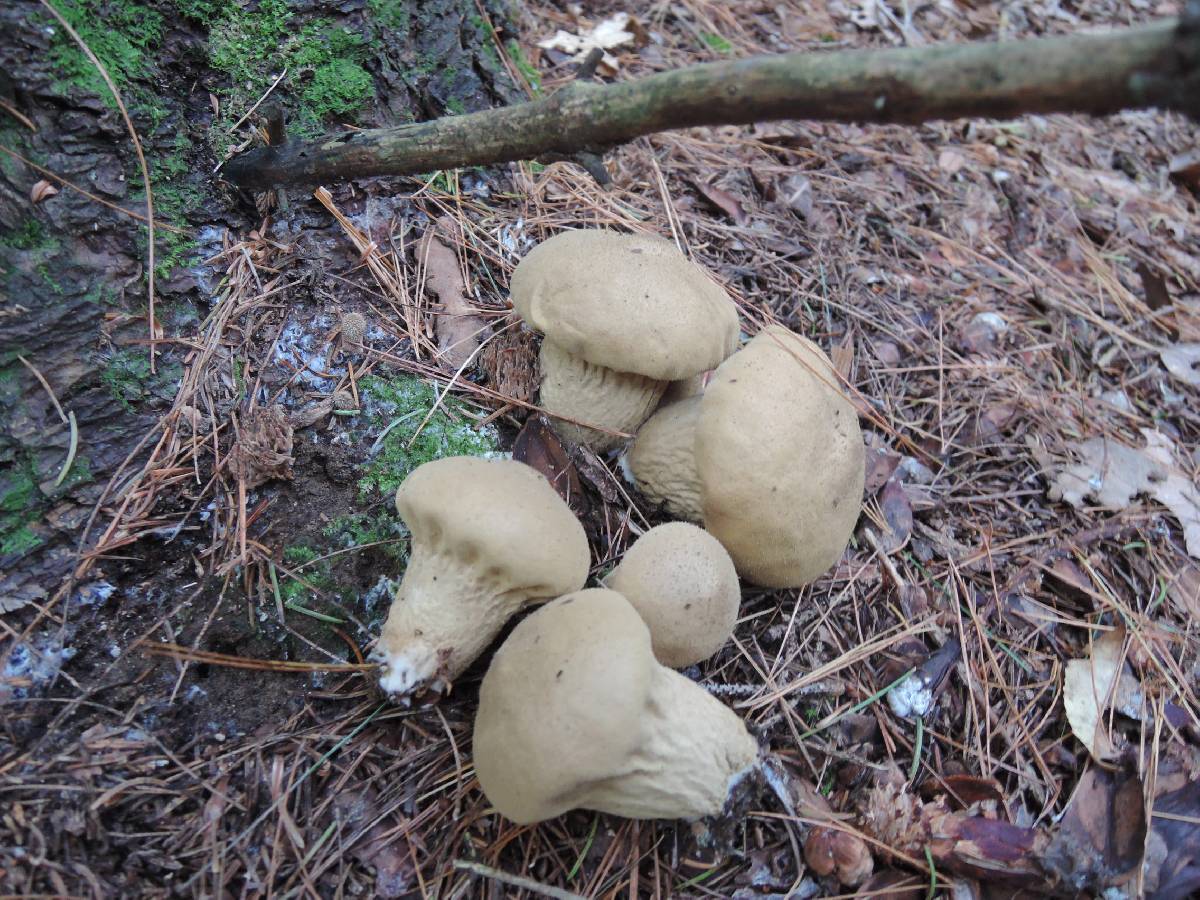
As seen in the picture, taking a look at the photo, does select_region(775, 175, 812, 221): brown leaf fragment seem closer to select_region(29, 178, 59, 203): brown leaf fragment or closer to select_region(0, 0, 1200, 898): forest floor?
select_region(0, 0, 1200, 898): forest floor

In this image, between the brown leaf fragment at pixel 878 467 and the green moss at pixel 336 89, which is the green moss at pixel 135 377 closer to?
the green moss at pixel 336 89

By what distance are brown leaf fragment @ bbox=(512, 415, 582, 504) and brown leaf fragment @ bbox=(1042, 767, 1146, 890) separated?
1.66 metres

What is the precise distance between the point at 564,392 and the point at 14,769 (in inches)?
64.7

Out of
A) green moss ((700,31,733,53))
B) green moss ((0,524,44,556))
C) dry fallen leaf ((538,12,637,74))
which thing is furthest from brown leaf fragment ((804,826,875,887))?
green moss ((700,31,733,53))

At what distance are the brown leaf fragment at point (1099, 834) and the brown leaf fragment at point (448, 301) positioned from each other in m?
2.25

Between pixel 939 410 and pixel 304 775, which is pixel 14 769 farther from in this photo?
pixel 939 410

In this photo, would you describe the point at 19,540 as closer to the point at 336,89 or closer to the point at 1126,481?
the point at 336,89

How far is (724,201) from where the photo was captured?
11.2ft

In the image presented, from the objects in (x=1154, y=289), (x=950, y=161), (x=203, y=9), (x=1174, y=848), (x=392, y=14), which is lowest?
(x=1174, y=848)

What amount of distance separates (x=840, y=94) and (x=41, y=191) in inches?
78.3

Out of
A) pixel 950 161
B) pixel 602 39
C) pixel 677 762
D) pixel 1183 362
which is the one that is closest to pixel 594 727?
pixel 677 762

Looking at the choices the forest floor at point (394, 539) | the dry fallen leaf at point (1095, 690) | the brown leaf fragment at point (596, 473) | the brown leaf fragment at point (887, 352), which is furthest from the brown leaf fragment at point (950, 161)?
the brown leaf fragment at point (596, 473)

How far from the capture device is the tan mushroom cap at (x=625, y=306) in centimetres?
206

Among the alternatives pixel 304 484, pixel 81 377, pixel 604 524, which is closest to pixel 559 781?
pixel 604 524
